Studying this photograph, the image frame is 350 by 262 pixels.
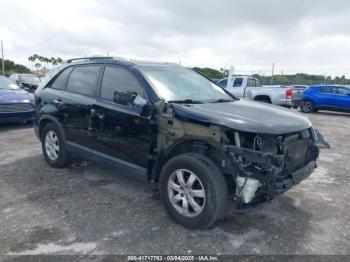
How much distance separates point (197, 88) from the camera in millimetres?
4496

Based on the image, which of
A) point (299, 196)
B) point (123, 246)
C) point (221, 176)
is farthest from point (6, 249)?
point (299, 196)

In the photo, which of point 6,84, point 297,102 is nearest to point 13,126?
point 6,84

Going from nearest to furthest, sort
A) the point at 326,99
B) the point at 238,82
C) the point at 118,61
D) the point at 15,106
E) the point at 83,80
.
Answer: the point at 118,61
the point at 83,80
the point at 15,106
the point at 326,99
the point at 238,82

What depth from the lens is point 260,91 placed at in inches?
603

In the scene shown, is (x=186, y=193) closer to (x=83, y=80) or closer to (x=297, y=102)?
(x=83, y=80)

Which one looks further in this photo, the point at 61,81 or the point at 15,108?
the point at 15,108

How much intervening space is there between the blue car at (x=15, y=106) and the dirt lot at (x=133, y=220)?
3.79 meters

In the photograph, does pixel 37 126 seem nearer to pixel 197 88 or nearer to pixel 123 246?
pixel 197 88

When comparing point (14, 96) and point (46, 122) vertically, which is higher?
point (14, 96)

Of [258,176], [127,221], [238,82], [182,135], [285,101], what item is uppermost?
[238,82]

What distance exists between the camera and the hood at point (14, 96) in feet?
28.5

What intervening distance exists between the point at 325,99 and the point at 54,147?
1290cm

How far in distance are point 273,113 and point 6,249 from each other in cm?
306

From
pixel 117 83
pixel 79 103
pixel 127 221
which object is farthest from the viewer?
pixel 79 103
